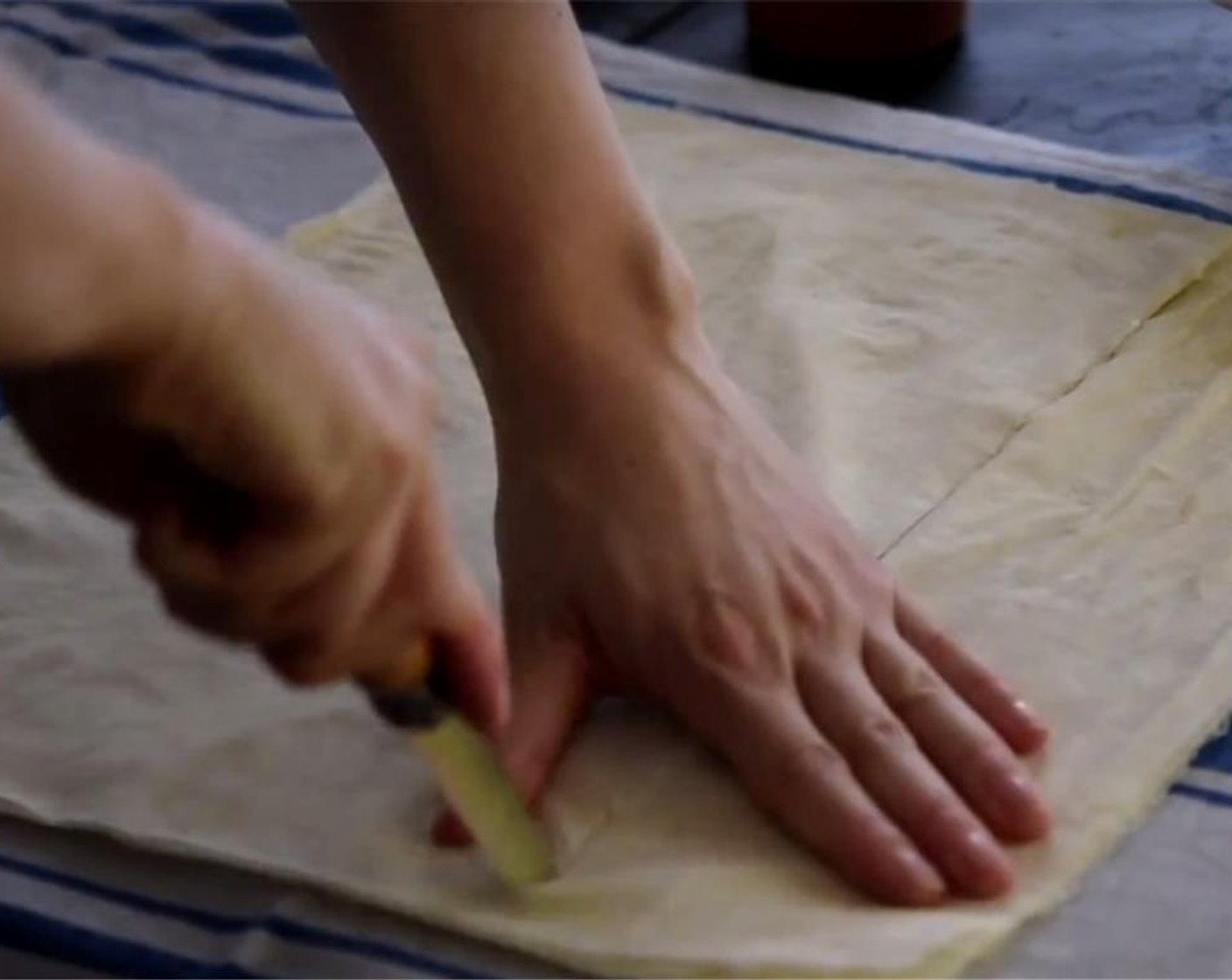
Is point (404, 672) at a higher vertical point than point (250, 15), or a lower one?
higher

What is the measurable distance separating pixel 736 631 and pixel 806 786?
0.17ft

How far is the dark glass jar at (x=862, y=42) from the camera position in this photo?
36.3 inches

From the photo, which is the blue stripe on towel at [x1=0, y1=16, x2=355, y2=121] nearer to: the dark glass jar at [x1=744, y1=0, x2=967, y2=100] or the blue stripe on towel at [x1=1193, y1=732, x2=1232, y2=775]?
the dark glass jar at [x1=744, y1=0, x2=967, y2=100]

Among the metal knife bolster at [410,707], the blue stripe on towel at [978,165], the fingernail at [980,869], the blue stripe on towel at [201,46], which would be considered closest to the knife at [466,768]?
the metal knife bolster at [410,707]

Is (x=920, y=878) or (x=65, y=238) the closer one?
(x=65, y=238)

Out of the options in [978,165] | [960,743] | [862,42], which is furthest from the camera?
[862,42]

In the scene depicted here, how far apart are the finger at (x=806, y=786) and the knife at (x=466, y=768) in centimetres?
6

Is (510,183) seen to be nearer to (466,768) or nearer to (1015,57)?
(466,768)

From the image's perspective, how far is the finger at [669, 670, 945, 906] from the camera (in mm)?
490

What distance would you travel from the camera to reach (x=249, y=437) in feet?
1.12

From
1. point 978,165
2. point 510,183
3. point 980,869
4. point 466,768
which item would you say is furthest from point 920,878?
point 978,165

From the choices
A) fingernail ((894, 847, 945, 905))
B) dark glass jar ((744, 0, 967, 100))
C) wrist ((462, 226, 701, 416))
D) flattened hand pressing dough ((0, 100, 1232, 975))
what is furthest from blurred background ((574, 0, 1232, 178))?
fingernail ((894, 847, 945, 905))

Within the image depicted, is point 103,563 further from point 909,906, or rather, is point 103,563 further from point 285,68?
point 285,68

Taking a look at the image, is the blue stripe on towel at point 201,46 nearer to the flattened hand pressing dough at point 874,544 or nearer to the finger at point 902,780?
the flattened hand pressing dough at point 874,544
